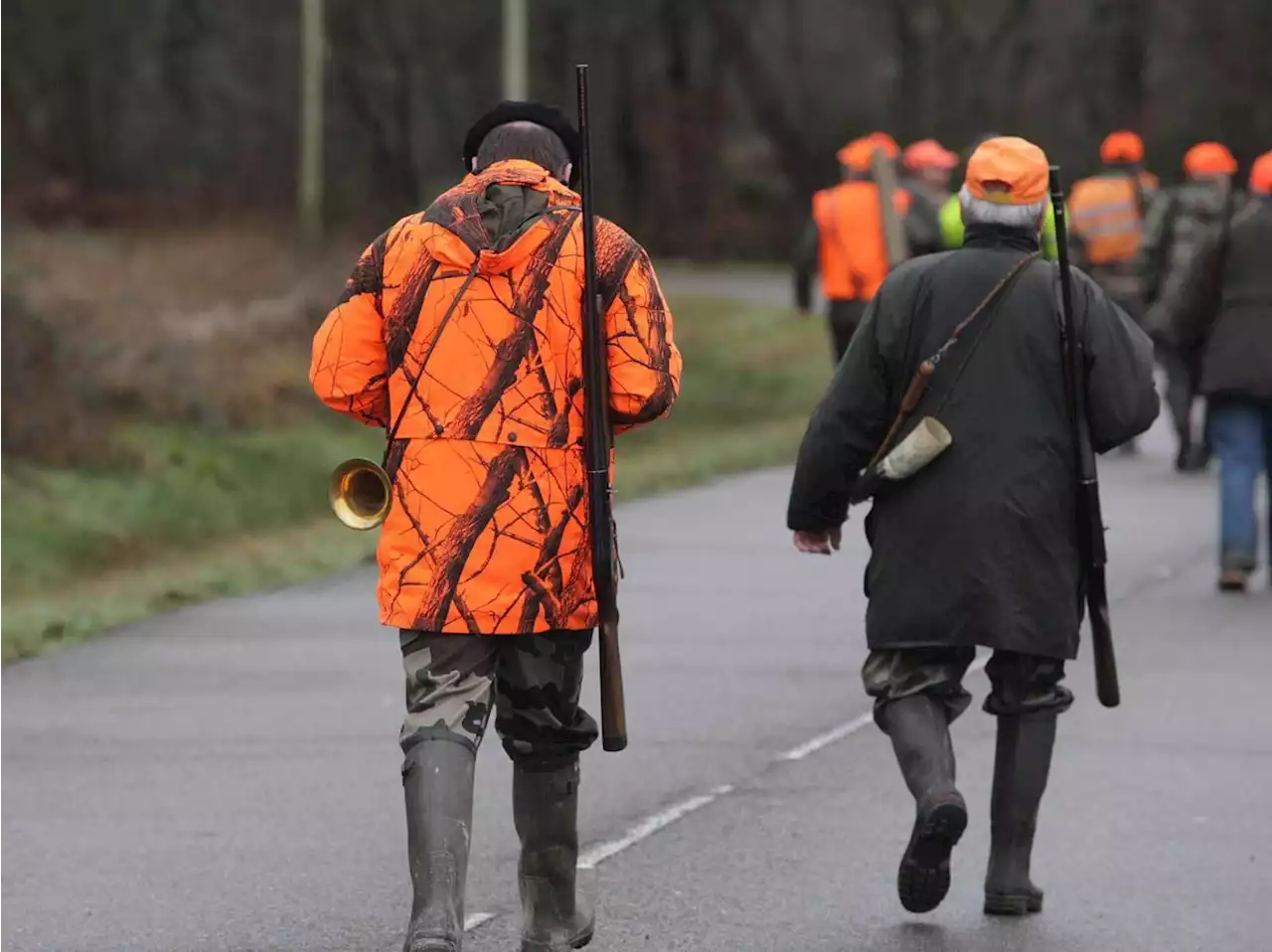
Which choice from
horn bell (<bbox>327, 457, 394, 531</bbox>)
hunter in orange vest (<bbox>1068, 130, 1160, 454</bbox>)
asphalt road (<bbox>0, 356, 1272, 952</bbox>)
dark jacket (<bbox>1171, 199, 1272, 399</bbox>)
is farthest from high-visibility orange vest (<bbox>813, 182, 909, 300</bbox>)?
horn bell (<bbox>327, 457, 394, 531</bbox>)

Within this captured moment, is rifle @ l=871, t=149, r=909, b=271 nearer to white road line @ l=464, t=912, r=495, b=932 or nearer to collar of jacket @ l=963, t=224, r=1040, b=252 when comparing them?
collar of jacket @ l=963, t=224, r=1040, b=252

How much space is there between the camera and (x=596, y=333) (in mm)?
5895

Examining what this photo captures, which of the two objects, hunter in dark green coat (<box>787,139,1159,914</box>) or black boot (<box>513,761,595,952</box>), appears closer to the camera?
black boot (<box>513,761,595,952</box>)

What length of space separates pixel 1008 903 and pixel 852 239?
9.91 metres

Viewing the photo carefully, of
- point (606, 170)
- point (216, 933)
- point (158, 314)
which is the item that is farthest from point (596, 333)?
point (606, 170)

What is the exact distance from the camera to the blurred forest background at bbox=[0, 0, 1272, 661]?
25.7m

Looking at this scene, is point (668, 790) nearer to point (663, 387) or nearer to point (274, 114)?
point (663, 387)

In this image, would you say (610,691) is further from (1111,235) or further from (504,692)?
(1111,235)

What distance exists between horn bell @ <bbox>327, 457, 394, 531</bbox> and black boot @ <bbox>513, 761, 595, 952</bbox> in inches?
27.3

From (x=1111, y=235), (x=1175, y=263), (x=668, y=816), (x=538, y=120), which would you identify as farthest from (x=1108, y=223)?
(x=538, y=120)

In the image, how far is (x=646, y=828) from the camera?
26.4 feet

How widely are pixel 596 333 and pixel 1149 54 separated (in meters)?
51.6

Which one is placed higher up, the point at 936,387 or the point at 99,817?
the point at 936,387

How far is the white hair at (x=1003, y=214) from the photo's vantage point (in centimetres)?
696
